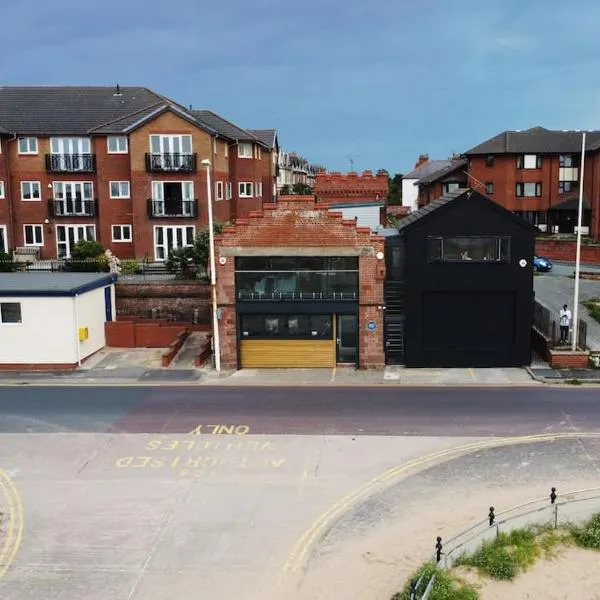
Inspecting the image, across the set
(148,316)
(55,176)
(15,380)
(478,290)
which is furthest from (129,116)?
(478,290)

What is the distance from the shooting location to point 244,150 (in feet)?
159

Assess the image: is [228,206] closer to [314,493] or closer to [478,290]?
[478,290]

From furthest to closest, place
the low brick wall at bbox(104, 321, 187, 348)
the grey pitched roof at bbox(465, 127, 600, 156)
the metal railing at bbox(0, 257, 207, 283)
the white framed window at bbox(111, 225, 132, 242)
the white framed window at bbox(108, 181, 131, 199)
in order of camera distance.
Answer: the grey pitched roof at bbox(465, 127, 600, 156) < the white framed window at bbox(111, 225, 132, 242) < the white framed window at bbox(108, 181, 131, 199) < the metal railing at bbox(0, 257, 207, 283) < the low brick wall at bbox(104, 321, 187, 348)

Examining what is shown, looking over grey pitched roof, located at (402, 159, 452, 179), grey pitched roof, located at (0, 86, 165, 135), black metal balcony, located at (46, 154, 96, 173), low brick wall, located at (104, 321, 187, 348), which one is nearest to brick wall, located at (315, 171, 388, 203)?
grey pitched roof, located at (0, 86, 165, 135)

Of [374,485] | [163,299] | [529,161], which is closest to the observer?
[374,485]

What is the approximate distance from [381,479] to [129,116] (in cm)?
3468

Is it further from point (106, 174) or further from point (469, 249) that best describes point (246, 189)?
point (469, 249)

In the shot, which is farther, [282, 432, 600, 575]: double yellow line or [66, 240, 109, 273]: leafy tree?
[66, 240, 109, 273]: leafy tree

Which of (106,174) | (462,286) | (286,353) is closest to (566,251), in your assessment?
(462,286)

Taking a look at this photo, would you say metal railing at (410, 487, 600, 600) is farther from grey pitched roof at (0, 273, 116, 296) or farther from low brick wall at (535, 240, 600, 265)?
low brick wall at (535, 240, 600, 265)

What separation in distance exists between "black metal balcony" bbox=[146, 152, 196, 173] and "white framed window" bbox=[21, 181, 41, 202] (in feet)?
25.8

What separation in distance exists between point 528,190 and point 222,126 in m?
29.3

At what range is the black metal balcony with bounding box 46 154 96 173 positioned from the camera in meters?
44.2

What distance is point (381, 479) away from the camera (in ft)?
52.7
